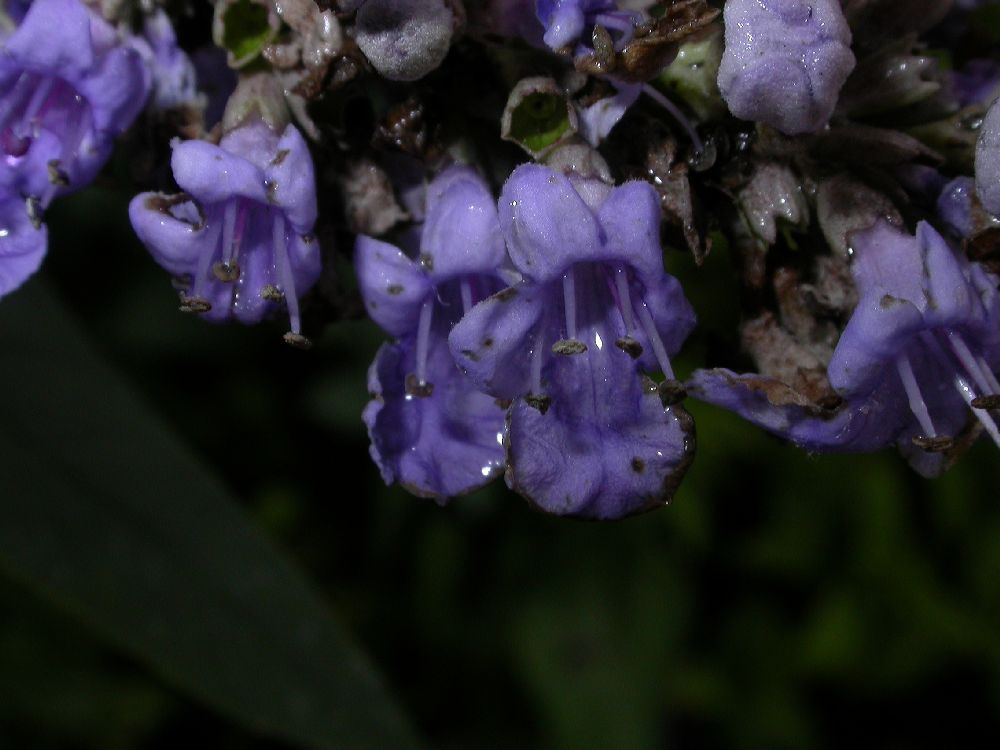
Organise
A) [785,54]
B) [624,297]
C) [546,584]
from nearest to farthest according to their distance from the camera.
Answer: [785,54], [624,297], [546,584]

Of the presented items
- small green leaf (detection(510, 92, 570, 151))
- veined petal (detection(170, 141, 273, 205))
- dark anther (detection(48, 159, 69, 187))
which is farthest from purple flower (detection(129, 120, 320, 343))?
small green leaf (detection(510, 92, 570, 151))

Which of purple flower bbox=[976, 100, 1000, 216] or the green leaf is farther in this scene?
the green leaf

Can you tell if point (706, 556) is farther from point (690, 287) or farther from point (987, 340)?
point (987, 340)

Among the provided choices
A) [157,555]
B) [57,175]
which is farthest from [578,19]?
[157,555]

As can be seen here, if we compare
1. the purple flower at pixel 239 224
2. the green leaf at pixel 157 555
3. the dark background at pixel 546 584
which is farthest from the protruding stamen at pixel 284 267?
the dark background at pixel 546 584

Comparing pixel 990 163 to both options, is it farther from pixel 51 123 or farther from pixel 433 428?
pixel 51 123

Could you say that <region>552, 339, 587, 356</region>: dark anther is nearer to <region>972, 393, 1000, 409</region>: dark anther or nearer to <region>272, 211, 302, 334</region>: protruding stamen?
<region>272, 211, 302, 334</region>: protruding stamen
